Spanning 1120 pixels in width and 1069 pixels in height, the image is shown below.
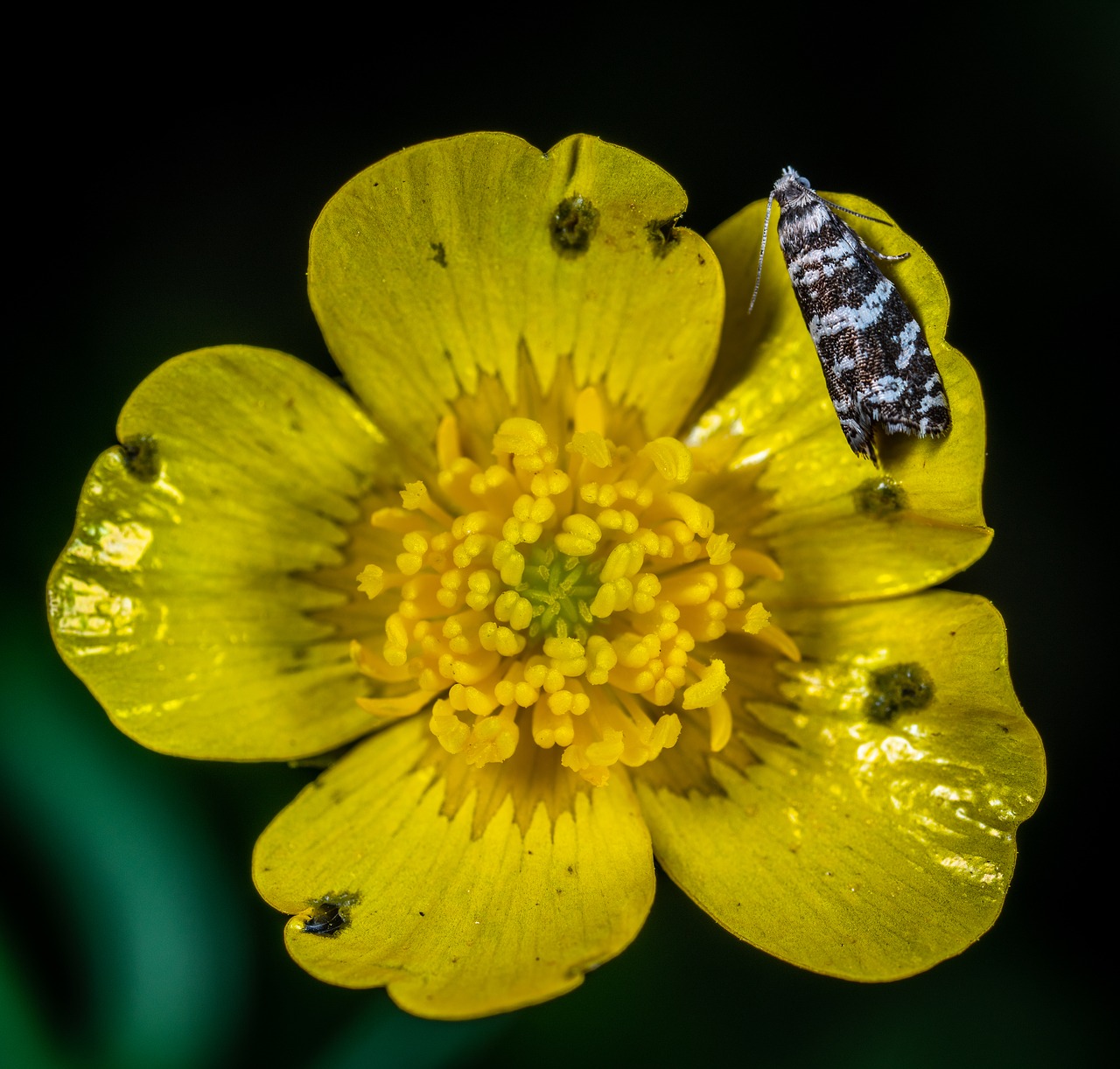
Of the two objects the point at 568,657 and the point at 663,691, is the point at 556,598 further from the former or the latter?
the point at 663,691

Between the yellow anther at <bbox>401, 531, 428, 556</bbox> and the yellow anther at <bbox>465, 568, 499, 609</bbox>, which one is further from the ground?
the yellow anther at <bbox>401, 531, 428, 556</bbox>

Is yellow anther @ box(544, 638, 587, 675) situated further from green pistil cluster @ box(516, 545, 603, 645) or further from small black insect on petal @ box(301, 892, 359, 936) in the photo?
small black insect on petal @ box(301, 892, 359, 936)

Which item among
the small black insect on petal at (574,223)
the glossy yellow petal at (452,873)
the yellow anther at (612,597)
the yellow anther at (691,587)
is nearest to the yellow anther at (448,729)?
the glossy yellow petal at (452,873)

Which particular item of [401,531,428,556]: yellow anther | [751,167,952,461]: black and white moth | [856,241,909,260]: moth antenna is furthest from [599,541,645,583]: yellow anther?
[856,241,909,260]: moth antenna

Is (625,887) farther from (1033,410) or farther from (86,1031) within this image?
(1033,410)

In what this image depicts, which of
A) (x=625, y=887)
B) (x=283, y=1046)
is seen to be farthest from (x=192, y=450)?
(x=283, y=1046)

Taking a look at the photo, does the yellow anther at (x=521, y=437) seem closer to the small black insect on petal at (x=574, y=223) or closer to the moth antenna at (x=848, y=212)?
the small black insect on petal at (x=574, y=223)

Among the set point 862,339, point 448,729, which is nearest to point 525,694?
point 448,729
